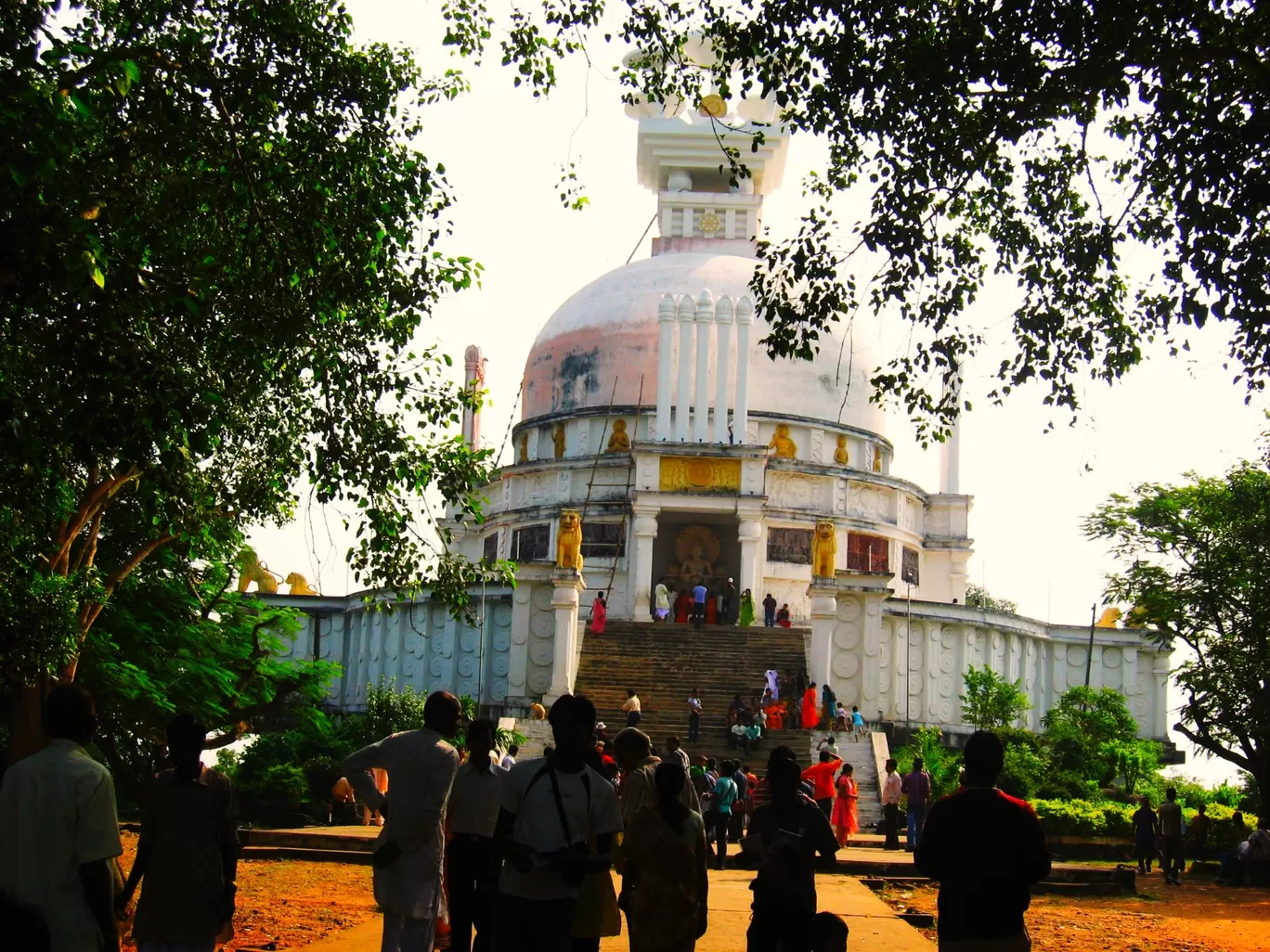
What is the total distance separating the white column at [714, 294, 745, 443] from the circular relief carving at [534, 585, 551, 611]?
20.4 ft

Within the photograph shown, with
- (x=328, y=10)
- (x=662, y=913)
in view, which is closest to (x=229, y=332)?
(x=328, y=10)

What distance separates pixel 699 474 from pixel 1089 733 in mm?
9863

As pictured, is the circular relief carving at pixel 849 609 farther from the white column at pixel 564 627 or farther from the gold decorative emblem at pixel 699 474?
the white column at pixel 564 627

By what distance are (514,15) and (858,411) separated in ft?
104

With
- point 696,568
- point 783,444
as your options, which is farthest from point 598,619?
point 783,444

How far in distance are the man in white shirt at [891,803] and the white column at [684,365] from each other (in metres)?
15.1

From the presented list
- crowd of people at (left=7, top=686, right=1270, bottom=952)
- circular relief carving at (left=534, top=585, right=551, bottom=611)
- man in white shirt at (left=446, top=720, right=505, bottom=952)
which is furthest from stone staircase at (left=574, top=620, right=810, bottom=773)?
crowd of people at (left=7, top=686, right=1270, bottom=952)

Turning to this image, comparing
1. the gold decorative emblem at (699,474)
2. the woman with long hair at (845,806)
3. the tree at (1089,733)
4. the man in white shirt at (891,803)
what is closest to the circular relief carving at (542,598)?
the gold decorative emblem at (699,474)

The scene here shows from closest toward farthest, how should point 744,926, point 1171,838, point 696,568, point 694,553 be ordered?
point 744,926 → point 1171,838 → point 696,568 → point 694,553

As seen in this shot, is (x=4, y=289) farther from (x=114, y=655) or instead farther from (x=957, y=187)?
(x=114, y=655)

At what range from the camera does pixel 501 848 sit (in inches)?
303

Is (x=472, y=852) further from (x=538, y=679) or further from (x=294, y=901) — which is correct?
(x=538, y=679)

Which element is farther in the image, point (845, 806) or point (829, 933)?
point (845, 806)

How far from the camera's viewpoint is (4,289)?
8438 millimetres
